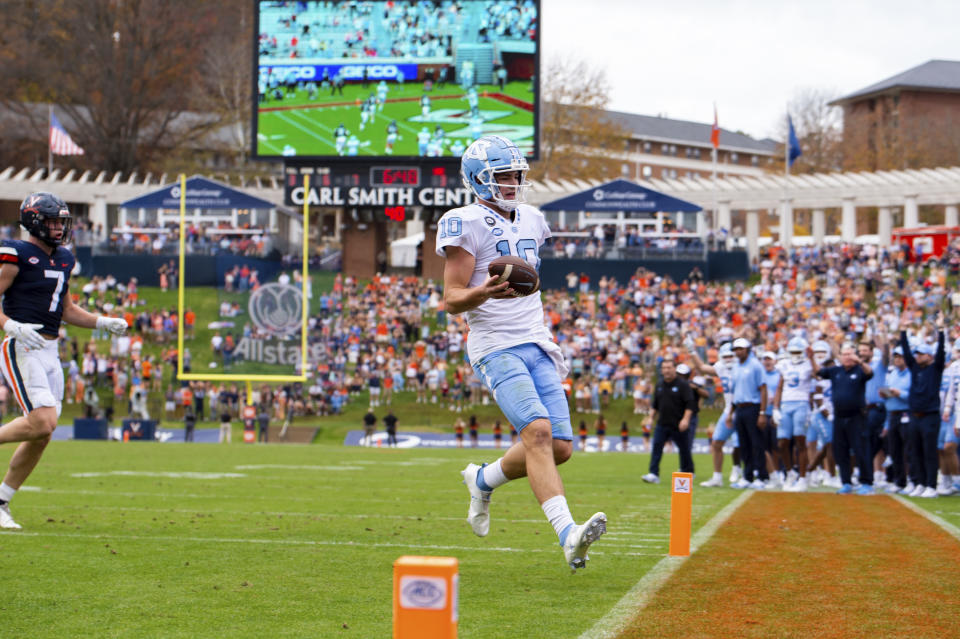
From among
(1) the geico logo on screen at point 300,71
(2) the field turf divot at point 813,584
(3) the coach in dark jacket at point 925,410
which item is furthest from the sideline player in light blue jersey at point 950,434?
(1) the geico logo on screen at point 300,71

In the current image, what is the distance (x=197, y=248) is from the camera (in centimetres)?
4041

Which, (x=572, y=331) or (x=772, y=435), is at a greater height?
(x=572, y=331)

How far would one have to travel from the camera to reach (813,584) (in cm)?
594

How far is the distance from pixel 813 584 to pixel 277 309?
2120 cm

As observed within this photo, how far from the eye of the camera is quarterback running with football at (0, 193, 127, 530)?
7.57 m

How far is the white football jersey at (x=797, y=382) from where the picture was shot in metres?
14.5

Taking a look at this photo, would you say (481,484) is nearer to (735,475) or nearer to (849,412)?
(849,412)

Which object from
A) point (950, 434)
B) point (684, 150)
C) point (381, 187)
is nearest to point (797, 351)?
point (950, 434)

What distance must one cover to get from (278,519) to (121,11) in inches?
2412

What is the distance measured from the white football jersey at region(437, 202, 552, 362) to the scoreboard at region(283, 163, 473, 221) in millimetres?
31169

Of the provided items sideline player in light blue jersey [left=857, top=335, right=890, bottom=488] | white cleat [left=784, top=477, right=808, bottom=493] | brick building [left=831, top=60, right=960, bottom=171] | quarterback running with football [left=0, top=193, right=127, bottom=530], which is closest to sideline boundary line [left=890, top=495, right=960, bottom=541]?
white cleat [left=784, top=477, right=808, bottom=493]

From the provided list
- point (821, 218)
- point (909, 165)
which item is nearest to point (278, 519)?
point (821, 218)

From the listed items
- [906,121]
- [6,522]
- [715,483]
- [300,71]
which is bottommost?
[715,483]

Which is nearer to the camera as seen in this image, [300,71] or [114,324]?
[114,324]
